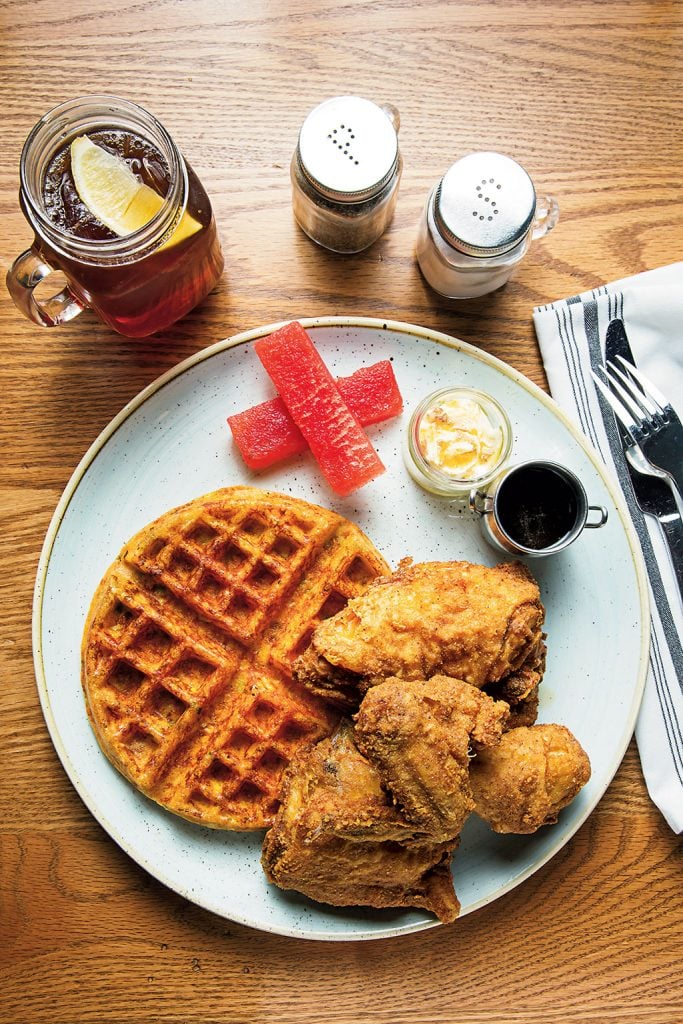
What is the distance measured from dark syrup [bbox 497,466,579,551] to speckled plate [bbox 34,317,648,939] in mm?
202

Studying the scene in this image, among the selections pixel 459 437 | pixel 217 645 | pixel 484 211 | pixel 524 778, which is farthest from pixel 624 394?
pixel 217 645

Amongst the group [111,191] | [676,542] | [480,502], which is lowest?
[676,542]

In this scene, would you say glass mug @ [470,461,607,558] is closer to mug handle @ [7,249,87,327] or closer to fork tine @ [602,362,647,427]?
fork tine @ [602,362,647,427]

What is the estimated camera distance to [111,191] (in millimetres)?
2061

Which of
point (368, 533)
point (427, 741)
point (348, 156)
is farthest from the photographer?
point (368, 533)

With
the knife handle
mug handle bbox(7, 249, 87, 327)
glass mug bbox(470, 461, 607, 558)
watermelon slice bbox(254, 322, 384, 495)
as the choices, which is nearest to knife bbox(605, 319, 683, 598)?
the knife handle

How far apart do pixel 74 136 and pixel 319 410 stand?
3.34ft

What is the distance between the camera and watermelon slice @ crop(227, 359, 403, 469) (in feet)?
7.88

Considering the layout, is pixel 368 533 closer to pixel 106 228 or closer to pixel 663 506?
pixel 663 506

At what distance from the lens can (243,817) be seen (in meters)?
2.22

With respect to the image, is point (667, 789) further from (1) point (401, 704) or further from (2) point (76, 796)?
(2) point (76, 796)

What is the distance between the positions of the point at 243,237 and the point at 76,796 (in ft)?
6.23

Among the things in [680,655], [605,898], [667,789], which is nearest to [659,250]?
[680,655]

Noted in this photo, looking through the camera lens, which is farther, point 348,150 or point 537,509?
point 537,509
